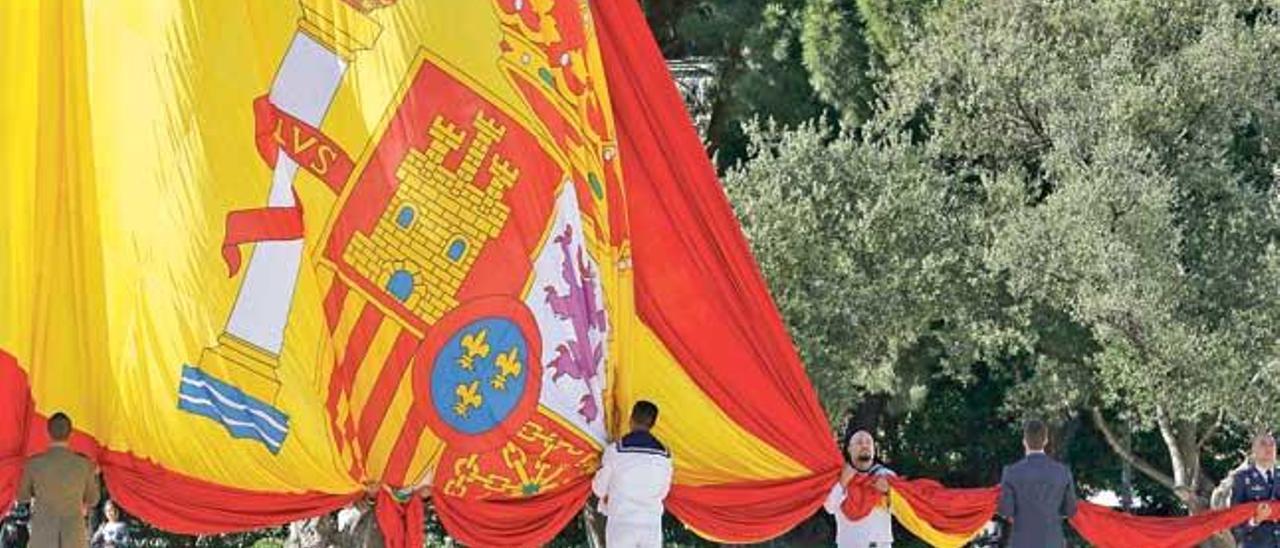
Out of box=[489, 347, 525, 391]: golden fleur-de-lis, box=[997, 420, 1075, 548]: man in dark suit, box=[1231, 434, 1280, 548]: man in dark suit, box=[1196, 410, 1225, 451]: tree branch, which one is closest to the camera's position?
box=[489, 347, 525, 391]: golden fleur-de-lis

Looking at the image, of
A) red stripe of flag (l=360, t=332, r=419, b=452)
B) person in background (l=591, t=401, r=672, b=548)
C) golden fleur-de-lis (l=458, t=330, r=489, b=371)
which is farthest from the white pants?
red stripe of flag (l=360, t=332, r=419, b=452)

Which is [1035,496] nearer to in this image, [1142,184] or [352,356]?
[352,356]

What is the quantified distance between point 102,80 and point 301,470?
2.83 metres

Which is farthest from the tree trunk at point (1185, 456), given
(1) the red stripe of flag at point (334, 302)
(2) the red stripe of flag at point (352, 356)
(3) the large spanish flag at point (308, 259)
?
(1) the red stripe of flag at point (334, 302)

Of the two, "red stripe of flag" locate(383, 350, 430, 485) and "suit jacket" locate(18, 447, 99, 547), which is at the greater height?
"red stripe of flag" locate(383, 350, 430, 485)

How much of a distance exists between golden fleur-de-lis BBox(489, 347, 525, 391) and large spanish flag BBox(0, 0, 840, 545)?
0.07 feet

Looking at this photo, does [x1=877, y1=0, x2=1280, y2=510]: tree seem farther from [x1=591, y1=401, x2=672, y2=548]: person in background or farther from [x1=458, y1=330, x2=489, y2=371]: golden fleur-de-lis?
[x1=458, y1=330, x2=489, y2=371]: golden fleur-de-lis

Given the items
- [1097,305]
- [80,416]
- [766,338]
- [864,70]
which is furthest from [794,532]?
[80,416]

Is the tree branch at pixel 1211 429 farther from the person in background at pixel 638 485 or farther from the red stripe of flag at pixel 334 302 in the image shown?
the red stripe of flag at pixel 334 302

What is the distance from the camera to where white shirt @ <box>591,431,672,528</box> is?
15297 millimetres

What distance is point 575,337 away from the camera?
1576 centimetres

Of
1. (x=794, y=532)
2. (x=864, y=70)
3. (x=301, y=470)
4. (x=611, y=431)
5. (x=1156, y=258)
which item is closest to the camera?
(x=301, y=470)

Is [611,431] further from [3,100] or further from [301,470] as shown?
[3,100]

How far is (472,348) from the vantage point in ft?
50.5
